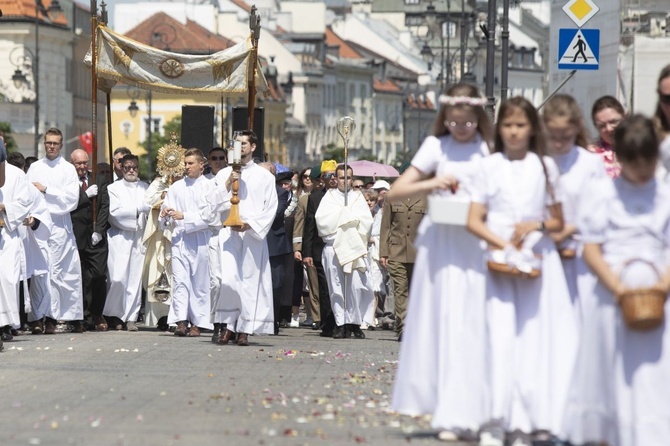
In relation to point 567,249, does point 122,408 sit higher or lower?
lower

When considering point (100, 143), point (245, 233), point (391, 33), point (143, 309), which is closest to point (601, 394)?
point (245, 233)

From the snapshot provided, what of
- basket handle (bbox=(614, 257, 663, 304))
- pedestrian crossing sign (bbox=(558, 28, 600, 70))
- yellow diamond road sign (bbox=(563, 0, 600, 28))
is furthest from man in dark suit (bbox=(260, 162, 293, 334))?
basket handle (bbox=(614, 257, 663, 304))

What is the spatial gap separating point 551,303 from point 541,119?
3.69ft

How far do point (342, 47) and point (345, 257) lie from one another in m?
131

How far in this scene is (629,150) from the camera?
9.37 meters

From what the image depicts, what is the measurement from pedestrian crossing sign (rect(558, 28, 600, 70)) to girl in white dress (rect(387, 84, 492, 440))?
38.8 ft

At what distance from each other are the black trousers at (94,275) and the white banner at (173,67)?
96.1 inches

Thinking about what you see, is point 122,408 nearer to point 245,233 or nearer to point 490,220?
point 490,220

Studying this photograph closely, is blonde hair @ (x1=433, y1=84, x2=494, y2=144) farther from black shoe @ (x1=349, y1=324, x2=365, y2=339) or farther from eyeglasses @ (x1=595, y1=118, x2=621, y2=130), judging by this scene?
black shoe @ (x1=349, y1=324, x2=365, y2=339)

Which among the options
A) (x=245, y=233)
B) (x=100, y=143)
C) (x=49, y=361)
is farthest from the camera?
(x=100, y=143)

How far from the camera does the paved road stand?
35.0ft

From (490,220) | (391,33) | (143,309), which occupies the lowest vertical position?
(143,309)

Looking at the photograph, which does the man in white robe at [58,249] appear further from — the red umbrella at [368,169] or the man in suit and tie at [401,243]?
the red umbrella at [368,169]

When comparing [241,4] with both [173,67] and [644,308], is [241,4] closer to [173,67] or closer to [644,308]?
[173,67]
